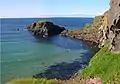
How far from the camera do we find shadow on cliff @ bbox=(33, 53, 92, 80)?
215 ft

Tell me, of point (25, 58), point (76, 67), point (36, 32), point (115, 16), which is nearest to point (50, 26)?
point (36, 32)

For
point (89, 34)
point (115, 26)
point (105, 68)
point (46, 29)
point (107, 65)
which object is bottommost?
point (46, 29)

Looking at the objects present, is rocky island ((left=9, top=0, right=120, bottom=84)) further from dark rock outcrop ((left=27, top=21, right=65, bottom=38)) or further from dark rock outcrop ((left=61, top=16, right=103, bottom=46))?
dark rock outcrop ((left=27, top=21, right=65, bottom=38))

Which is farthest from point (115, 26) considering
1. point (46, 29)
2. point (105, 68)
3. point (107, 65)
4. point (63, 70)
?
point (46, 29)

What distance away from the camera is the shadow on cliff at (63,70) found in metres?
65.5

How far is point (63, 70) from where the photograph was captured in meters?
71.8

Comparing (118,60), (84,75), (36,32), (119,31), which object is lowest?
(36,32)

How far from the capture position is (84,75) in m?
45.7

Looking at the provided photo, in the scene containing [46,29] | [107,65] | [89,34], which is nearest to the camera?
[107,65]

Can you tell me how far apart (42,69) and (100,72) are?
1205 inches

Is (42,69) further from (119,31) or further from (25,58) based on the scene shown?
(119,31)

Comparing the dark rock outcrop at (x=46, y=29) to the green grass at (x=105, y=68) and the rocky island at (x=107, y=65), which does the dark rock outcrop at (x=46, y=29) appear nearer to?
the rocky island at (x=107, y=65)

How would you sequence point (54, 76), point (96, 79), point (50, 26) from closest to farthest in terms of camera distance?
1. point (96, 79)
2. point (54, 76)
3. point (50, 26)

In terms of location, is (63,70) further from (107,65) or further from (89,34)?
(89,34)
